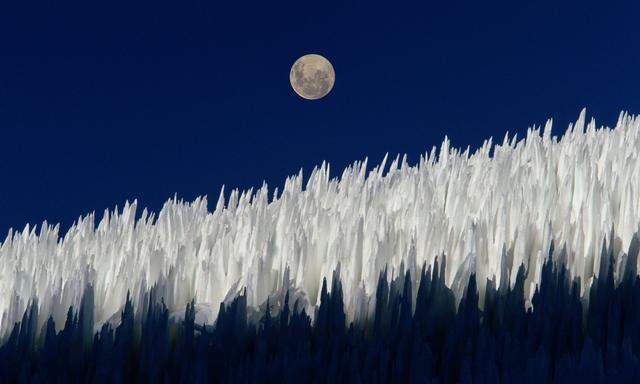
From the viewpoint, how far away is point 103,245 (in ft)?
15.7

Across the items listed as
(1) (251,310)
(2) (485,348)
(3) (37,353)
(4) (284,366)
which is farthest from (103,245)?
(2) (485,348)

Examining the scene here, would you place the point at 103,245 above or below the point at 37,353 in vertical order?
above

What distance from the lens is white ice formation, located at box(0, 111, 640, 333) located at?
343 cm

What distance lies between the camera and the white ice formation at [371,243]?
3.43 m

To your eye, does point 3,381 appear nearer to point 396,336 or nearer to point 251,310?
point 251,310

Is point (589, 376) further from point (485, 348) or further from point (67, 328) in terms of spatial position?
point (67, 328)

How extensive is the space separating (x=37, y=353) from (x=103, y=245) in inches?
49.4

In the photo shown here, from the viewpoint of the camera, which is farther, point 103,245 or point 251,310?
point 103,245

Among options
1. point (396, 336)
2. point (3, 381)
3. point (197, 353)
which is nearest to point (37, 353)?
point (3, 381)

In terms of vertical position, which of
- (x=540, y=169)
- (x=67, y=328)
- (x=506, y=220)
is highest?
(x=540, y=169)

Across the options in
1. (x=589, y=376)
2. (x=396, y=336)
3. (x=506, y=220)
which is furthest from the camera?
(x=506, y=220)

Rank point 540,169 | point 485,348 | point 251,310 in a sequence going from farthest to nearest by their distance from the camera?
1. point 540,169
2. point 251,310
3. point 485,348

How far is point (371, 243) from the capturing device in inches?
143

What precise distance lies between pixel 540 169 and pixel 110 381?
256 centimetres
